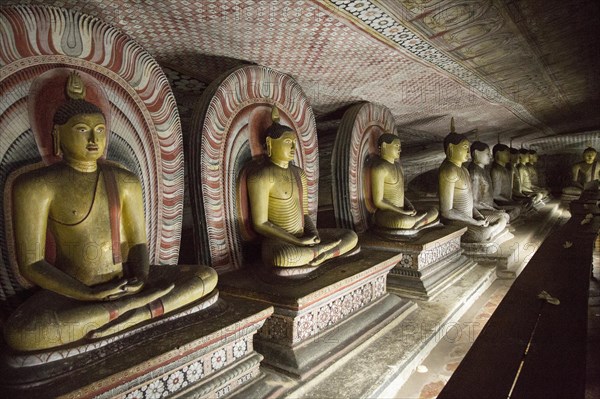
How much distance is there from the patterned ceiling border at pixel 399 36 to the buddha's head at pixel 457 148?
0.77m

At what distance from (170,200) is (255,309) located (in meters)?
1.11

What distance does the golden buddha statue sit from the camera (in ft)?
12.9

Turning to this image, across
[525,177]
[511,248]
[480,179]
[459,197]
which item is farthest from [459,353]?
[525,177]

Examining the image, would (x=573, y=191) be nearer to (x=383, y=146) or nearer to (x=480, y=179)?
(x=480, y=179)

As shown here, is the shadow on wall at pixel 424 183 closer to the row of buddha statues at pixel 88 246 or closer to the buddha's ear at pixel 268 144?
the buddha's ear at pixel 268 144

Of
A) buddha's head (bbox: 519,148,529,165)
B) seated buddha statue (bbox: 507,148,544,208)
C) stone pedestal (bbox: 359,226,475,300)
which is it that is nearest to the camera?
stone pedestal (bbox: 359,226,475,300)

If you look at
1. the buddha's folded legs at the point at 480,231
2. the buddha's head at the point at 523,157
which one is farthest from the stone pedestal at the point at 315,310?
the buddha's head at the point at 523,157

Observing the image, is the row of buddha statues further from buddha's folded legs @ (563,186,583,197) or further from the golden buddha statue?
buddha's folded legs @ (563,186,583,197)

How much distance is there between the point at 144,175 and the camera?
2.43m

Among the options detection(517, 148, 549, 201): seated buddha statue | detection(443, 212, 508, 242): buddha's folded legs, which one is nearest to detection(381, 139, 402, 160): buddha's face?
detection(443, 212, 508, 242): buddha's folded legs

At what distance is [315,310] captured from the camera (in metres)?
2.39

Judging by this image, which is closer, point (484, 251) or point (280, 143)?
point (280, 143)

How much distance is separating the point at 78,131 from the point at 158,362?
124 cm

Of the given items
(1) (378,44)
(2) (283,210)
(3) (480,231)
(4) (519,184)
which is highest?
(1) (378,44)
